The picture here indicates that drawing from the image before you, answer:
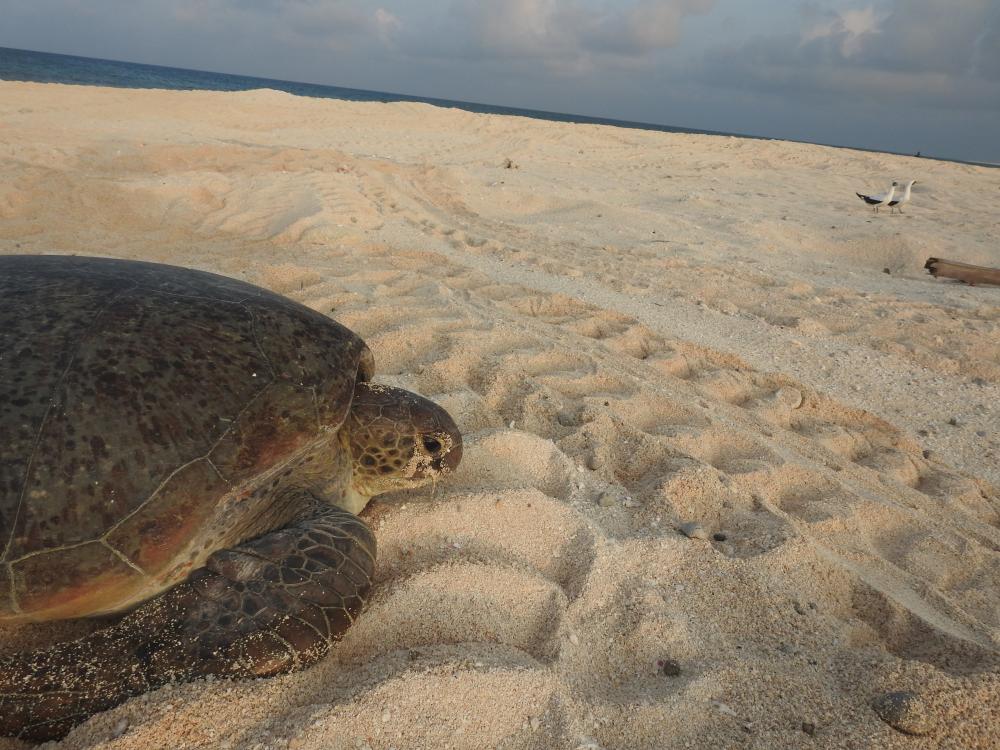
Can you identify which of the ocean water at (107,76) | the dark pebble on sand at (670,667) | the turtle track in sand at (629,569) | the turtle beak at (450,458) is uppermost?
the ocean water at (107,76)

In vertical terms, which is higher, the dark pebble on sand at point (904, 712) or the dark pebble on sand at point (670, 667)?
Result: the dark pebble on sand at point (904, 712)

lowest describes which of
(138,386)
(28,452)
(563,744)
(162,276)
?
(563,744)

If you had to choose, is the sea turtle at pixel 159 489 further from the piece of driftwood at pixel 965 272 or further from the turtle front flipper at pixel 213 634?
the piece of driftwood at pixel 965 272

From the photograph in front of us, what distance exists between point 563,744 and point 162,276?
6.21 feet

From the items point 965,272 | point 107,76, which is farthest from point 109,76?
point 965,272

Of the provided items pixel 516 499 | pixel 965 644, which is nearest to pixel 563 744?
pixel 516 499

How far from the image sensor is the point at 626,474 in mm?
2369

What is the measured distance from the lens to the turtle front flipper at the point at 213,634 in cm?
131

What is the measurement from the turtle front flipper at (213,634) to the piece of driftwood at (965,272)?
637cm

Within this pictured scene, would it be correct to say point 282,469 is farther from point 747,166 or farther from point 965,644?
point 747,166

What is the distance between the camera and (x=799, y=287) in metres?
5.00

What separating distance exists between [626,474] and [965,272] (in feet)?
17.4

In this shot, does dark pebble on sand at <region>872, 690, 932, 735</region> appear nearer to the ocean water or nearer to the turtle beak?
the turtle beak

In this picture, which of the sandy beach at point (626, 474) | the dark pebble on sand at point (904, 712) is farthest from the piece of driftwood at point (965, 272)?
the dark pebble on sand at point (904, 712)
